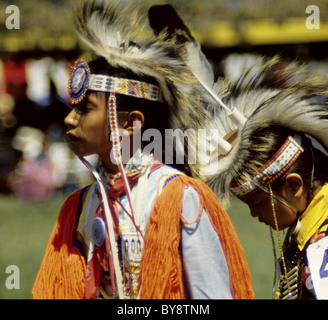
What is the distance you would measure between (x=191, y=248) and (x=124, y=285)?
29cm

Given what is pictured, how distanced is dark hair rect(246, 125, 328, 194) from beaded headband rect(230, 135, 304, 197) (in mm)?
15

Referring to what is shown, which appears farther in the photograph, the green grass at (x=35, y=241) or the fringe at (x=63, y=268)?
the green grass at (x=35, y=241)

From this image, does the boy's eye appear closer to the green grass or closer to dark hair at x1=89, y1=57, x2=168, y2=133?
dark hair at x1=89, y1=57, x2=168, y2=133

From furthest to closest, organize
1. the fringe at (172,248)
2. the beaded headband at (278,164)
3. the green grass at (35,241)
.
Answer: the green grass at (35,241)
the beaded headband at (278,164)
the fringe at (172,248)

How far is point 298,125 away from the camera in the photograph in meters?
2.19

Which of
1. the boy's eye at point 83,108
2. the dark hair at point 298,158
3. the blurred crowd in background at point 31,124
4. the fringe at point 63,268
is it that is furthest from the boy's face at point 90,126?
the blurred crowd in background at point 31,124

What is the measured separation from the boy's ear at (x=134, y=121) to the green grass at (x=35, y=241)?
4.35 feet

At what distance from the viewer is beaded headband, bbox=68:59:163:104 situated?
87.0 inches

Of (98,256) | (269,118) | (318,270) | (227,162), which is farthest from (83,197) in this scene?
(318,270)

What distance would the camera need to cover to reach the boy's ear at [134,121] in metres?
2.24

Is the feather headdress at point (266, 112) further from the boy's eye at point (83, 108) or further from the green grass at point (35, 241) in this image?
the green grass at point (35, 241)

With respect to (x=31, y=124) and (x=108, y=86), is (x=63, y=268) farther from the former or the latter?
(x=31, y=124)

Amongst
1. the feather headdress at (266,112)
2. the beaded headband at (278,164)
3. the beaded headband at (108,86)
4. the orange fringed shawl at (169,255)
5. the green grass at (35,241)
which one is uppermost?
the green grass at (35,241)
